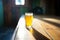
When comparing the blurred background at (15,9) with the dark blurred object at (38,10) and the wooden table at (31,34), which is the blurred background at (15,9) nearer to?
the dark blurred object at (38,10)

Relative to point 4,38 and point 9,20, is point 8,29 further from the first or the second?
point 4,38

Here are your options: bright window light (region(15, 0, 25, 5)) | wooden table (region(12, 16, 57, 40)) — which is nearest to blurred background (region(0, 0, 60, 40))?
bright window light (region(15, 0, 25, 5))

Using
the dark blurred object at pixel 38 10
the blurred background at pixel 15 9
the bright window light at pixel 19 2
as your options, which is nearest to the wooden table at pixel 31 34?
the dark blurred object at pixel 38 10

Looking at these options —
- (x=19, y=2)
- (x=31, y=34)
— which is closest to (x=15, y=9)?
(x=19, y=2)

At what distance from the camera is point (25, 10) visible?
5.50 metres

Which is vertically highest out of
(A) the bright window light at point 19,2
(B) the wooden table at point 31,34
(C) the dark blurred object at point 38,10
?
(B) the wooden table at point 31,34

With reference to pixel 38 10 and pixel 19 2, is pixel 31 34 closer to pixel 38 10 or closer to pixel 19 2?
pixel 38 10

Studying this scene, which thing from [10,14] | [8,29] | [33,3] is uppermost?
[33,3]

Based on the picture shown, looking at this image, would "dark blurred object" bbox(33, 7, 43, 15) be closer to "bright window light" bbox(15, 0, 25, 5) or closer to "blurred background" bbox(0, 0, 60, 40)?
"blurred background" bbox(0, 0, 60, 40)

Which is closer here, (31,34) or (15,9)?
(31,34)

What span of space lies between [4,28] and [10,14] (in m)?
0.60

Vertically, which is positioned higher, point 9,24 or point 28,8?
point 28,8

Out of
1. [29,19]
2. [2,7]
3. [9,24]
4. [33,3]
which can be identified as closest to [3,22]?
[9,24]

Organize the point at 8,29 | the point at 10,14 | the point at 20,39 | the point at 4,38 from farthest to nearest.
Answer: the point at 10,14
the point at 8,29
the point at 4,38
the point at 20,39
